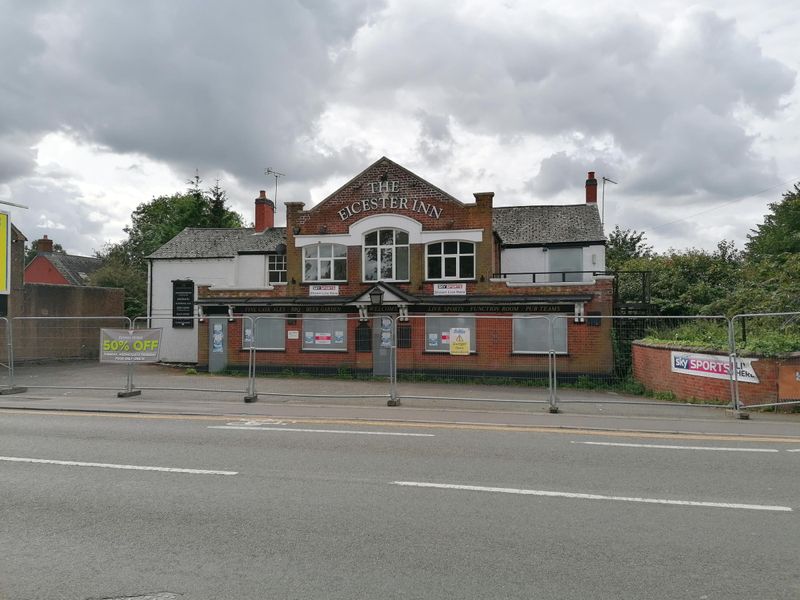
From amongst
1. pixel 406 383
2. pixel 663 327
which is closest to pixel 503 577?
pixel 406 383

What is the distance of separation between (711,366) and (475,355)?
8.68 meters

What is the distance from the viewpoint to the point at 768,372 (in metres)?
12.6

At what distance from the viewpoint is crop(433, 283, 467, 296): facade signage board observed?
22.7 metres

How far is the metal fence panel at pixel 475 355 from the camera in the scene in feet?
64.9

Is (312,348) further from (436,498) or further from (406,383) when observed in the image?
(436,498)

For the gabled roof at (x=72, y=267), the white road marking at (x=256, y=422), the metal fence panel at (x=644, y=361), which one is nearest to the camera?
the white road marking at (x=256, y=422)

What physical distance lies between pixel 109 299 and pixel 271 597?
34.1 meters

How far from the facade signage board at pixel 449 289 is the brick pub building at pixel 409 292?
0.13ft

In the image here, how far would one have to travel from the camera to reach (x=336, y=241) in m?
24.1

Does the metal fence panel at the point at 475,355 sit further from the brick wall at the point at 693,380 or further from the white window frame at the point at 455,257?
the brick wall at the point at 693,380

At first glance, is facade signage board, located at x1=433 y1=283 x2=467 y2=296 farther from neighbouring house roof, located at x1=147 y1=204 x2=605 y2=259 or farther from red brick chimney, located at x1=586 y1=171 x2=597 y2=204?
red brick chimney, located at x1=586 y1=171 x2=597 y2=204

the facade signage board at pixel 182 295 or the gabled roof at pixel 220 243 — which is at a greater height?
the gabled roof at pixel 220 243

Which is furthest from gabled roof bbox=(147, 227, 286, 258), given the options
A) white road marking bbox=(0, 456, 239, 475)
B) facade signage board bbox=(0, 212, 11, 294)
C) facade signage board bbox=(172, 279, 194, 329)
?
white road marking bbox=(0, 456, 239, 475)

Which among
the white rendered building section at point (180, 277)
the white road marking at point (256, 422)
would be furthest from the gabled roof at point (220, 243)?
the white road marking at point (256, 422)
